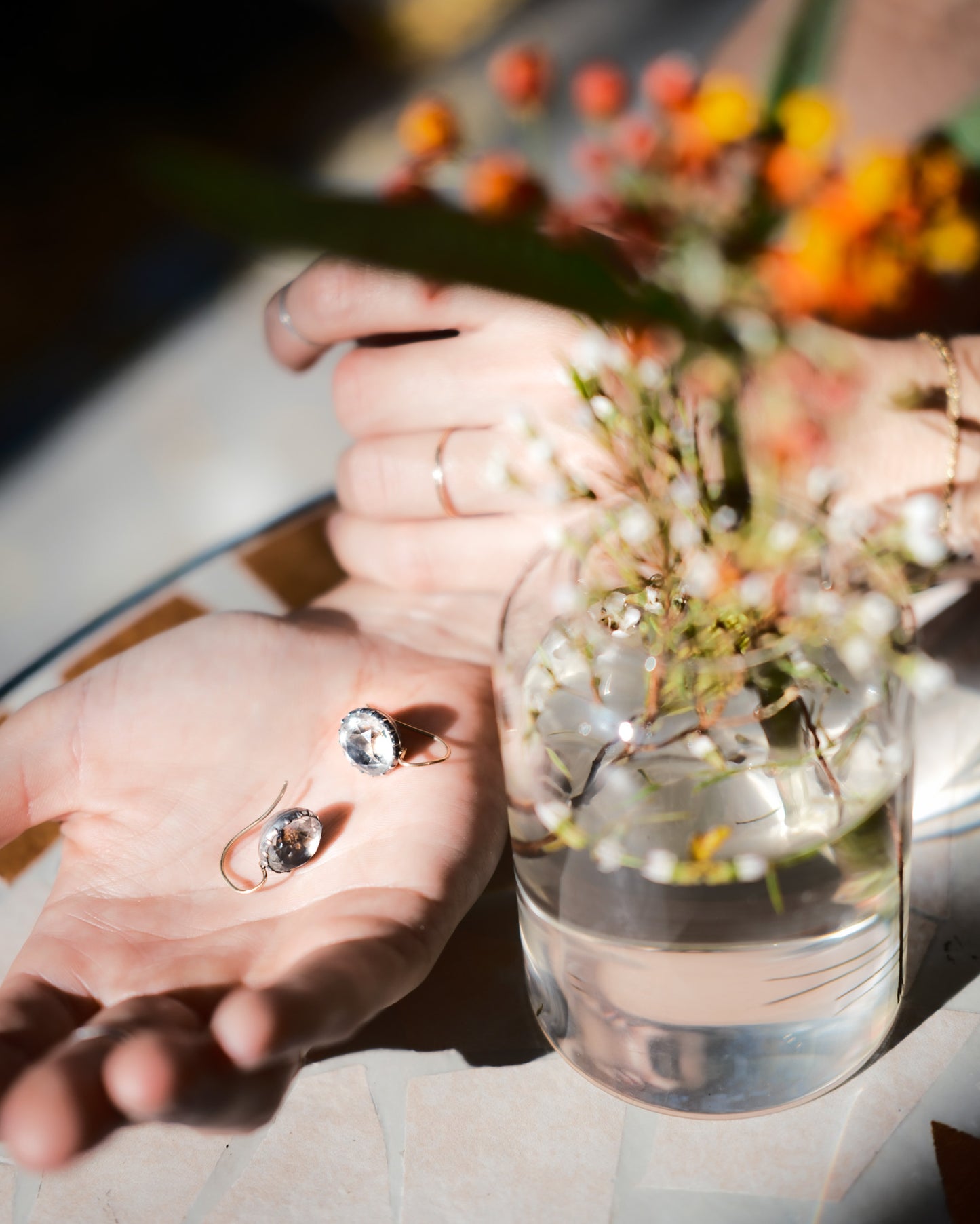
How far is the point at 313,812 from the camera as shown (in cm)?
55

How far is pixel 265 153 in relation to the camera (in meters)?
1.42

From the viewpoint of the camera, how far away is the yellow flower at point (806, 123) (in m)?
0.47

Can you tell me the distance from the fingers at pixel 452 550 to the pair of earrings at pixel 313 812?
18 centimetres

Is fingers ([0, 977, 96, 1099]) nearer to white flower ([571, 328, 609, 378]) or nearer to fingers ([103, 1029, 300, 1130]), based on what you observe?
fingers ([103, 1029, 300, 1130])

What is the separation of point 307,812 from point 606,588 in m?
0.20

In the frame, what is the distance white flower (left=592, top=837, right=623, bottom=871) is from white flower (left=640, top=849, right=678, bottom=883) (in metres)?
0.01

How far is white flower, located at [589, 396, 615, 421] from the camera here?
0.37m

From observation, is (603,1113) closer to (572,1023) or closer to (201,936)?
(572,1023)

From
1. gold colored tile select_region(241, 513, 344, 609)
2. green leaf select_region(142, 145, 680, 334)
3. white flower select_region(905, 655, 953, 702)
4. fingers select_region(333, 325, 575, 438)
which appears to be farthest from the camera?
gold colored tile select_region(241, 513, 344, 609)

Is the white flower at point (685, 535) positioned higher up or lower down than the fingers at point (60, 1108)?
higher up

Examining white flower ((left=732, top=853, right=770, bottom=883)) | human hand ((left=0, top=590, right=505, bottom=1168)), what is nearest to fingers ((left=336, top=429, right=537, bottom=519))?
human hand ((left=0, top=590, right=505, bottom=1168))

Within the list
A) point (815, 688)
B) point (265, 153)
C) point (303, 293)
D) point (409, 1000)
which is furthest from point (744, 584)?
point (265, 153)

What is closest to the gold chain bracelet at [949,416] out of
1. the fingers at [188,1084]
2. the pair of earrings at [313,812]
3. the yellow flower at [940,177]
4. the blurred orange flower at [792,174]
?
the blurred orange flower at [792,174]

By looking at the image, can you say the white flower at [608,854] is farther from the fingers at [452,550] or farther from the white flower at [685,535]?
the fingers at [452,550]
